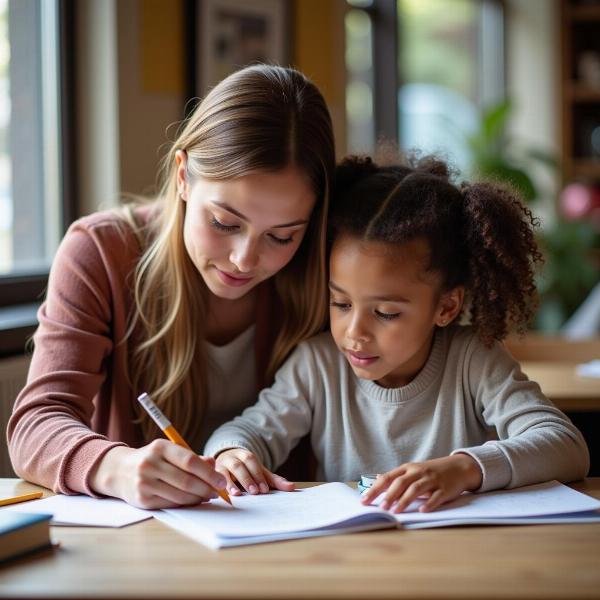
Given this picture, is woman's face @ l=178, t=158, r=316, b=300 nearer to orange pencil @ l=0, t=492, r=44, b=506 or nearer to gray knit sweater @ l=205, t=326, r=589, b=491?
gray knit sweater @ l=205, t=326, r=589, b=491

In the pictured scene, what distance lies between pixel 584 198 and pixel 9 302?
13.8 ft

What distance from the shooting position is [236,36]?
11.4 ft

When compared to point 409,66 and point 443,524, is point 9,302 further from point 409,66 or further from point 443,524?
point 409,66

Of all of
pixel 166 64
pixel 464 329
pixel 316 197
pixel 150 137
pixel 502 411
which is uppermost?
pixel 166 64

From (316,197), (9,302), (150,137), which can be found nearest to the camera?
(316,197)

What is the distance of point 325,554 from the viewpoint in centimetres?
103

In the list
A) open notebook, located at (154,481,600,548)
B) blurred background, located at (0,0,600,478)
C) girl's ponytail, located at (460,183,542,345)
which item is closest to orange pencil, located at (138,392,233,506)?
open notebook, located at (154,481,600,548)

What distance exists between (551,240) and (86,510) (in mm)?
4703

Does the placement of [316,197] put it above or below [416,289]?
above

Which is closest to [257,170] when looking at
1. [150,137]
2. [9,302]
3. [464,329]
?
[464,329]

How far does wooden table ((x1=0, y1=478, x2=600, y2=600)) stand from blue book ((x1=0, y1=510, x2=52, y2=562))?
0.01 m

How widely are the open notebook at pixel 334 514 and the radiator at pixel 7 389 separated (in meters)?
1.08

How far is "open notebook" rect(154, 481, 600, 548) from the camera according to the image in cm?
110

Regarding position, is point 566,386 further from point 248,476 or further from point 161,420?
point 161,420
